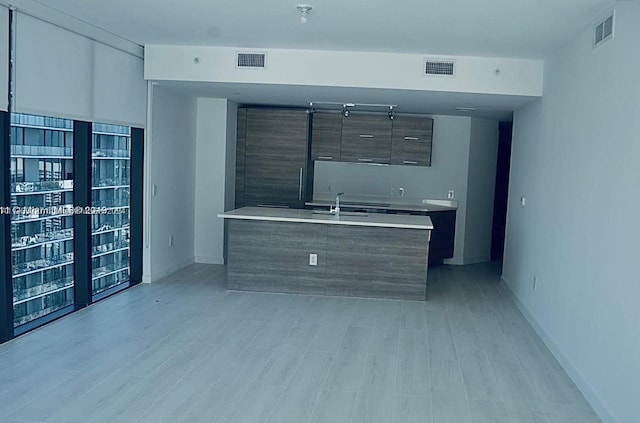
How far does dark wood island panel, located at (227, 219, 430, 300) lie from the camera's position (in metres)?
6.25

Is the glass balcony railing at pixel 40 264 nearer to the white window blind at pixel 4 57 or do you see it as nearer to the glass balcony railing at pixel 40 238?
the glass balcony railing at pixel 40 238

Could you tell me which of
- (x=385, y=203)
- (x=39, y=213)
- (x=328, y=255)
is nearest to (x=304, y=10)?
(x=39, y=213)

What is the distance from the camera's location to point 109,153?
5910 mm

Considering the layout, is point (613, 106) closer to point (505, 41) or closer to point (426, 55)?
point (505, 41)

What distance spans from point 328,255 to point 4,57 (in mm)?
3573

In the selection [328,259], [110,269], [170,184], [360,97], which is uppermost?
[360,97]

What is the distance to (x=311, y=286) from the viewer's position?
638cm

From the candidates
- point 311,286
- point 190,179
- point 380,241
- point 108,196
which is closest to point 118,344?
point 108,196

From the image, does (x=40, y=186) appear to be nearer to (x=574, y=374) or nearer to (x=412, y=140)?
(x=574, y=374)

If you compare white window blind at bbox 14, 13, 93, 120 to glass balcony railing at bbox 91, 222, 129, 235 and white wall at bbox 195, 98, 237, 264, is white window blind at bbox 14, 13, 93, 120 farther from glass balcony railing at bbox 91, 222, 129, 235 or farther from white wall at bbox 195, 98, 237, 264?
white wall at bbox 195, 98, 237, 264

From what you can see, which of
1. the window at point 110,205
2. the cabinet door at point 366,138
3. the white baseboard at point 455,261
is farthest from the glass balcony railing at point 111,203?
the white baseboard at point 455,261

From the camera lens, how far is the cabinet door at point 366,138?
8.36 meters

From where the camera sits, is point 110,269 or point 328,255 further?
point 328,255

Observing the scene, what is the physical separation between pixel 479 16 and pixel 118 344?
3.60m
